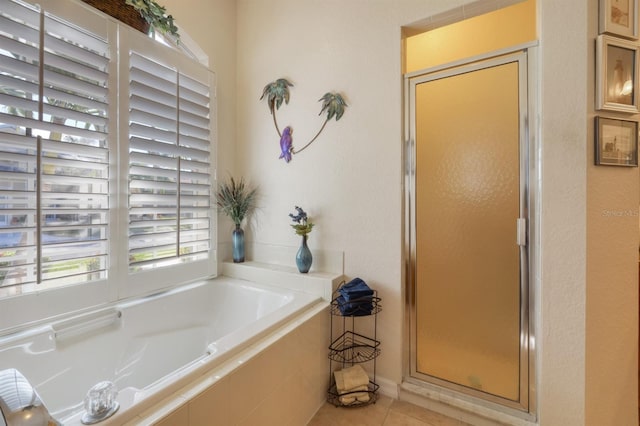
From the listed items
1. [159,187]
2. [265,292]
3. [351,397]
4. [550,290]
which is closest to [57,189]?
[159,187]

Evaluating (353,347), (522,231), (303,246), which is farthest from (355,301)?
(522,231)

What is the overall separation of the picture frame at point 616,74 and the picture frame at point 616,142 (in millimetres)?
63

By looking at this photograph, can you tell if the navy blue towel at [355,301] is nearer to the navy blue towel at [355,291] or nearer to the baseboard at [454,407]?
the navy blue towel at [355,291]

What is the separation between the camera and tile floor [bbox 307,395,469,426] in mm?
1553

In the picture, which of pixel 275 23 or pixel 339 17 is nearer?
pixel 339 17

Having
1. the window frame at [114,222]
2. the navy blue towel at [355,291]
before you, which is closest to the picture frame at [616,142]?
the navy blue towel at [355,291]

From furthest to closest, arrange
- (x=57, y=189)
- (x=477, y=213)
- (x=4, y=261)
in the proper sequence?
1. (x=477, y=213)
2. (x=57, y=189)
3. (x=4, y=261)

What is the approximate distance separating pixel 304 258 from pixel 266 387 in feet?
2.87

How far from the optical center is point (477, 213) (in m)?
1.61

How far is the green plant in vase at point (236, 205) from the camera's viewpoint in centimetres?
225

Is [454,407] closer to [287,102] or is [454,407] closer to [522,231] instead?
[522,231]

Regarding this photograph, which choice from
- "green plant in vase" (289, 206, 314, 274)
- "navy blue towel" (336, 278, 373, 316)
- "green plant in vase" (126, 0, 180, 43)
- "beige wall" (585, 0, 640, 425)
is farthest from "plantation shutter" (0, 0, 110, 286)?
"beige wall" (585, 0, 640, 425)

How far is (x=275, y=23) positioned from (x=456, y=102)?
158 cm

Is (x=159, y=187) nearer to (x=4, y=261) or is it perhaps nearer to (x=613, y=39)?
(x=4, y=261)
